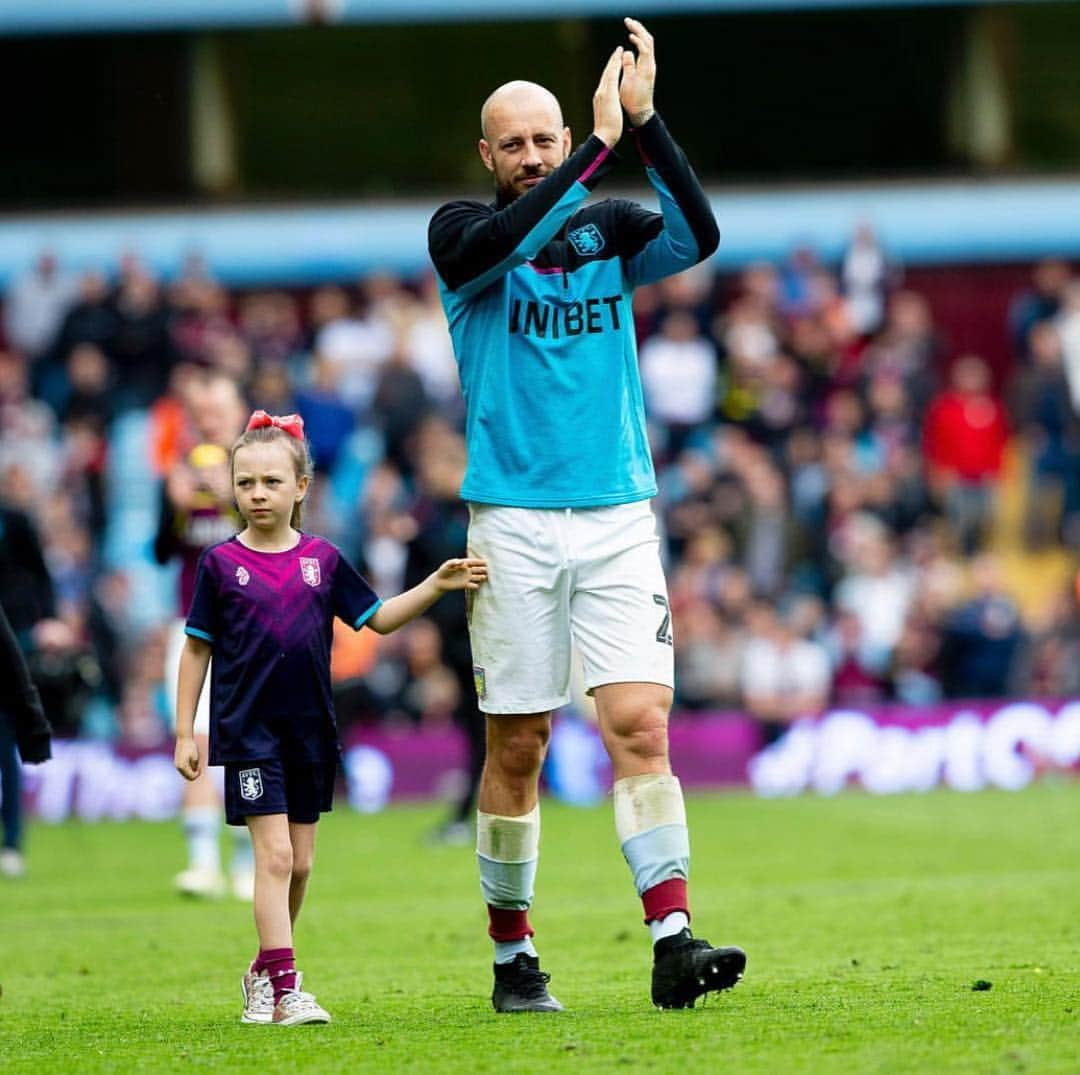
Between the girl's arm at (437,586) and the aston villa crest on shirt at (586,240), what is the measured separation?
38.0 inches

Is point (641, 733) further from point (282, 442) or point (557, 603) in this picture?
point (282, 442)

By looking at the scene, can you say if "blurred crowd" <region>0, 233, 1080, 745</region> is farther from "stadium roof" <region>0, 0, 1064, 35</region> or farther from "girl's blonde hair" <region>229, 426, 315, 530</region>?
"girl's blonde hair" <region>229, 426, 315, 530</region>

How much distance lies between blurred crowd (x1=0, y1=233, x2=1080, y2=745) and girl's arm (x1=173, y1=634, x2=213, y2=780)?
10743mm

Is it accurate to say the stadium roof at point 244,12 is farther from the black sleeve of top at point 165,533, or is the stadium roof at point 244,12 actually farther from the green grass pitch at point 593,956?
the black sleeve of top at point 165,533

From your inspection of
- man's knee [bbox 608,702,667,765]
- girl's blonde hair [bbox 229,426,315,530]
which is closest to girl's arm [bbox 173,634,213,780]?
girl's blonde hair [bbox 229,426,315,530]

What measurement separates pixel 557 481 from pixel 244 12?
2044 cm

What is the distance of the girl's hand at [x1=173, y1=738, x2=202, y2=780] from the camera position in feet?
23.1

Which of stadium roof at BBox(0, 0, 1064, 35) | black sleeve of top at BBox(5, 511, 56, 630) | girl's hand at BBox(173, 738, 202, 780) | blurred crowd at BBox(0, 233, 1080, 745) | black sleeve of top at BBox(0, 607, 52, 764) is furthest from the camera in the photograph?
stadium roof at BBox(0, 0, 1064, 35)

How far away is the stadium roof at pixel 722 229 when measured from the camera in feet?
85.3

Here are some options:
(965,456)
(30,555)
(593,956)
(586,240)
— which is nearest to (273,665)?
(586,240)

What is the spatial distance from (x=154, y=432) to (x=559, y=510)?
1412 centimetres

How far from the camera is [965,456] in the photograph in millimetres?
22453

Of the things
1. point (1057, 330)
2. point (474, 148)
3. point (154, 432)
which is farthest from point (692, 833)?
point (474, 148)

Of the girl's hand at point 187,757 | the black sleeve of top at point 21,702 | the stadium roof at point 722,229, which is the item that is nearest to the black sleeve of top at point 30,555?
the black sleeve of top at point 21,702
